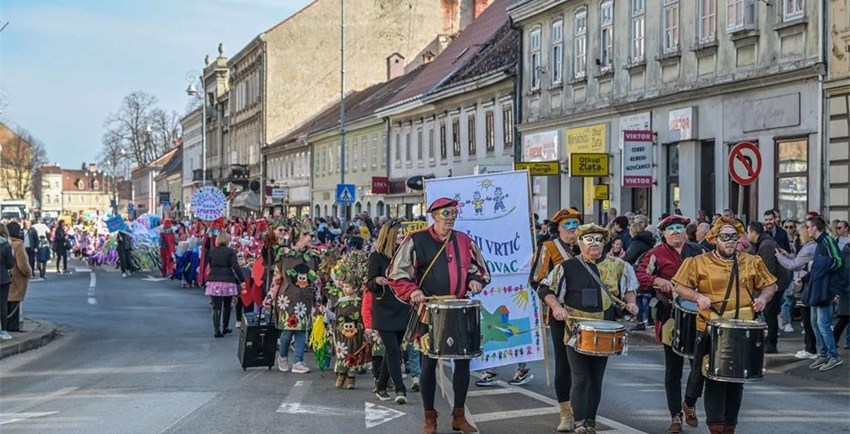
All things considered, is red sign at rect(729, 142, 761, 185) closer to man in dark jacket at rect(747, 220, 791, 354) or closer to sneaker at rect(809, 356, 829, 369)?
man in dark jacket at rect(747, 220, 791, 354)

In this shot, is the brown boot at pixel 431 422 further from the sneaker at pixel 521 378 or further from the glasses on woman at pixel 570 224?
the sneaker at pixel 521 378

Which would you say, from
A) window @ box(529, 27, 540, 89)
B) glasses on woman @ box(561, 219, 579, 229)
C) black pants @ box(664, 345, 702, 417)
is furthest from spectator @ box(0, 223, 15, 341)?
window @ box(529, 27, 540, 89)

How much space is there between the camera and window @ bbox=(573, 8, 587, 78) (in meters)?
31.8

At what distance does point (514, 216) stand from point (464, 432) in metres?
3.43

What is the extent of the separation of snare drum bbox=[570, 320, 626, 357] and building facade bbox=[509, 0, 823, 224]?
832 centimetres

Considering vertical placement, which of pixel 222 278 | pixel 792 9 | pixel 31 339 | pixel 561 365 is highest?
pixel 792 9

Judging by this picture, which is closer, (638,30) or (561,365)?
(561,365)

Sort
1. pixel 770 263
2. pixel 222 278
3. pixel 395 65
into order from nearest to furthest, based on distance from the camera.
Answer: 1. pixel 770 263
2. pixel 222 278
3. pixel 395 65

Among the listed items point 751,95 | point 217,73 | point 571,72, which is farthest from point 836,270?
point 217,73

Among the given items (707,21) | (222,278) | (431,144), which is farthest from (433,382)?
(431,144)

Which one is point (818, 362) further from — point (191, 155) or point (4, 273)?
point (191, 155)

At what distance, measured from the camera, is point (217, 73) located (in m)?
95.6

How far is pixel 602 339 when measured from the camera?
28.5 feet

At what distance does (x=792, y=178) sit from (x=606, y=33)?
9384 millimetres
